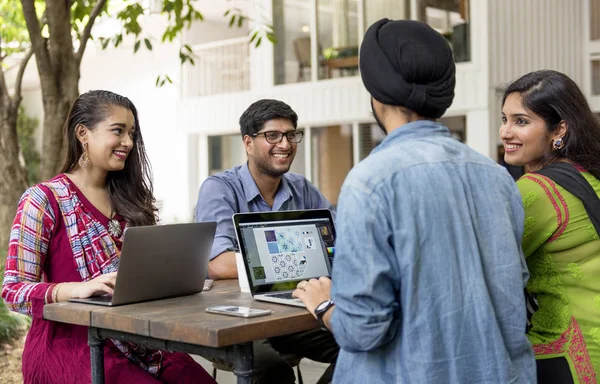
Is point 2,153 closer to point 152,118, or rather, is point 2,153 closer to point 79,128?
point 79,128

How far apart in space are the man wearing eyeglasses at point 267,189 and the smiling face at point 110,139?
0.64m

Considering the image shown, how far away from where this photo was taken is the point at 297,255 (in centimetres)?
310

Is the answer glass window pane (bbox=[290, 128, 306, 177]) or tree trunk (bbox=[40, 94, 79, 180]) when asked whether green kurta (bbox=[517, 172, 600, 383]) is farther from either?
glass window pane (bbox=[290, 128, 306, 177])

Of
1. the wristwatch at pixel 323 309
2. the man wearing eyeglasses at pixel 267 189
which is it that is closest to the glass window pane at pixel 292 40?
the man wearing eyeglasses at pixel 267 189

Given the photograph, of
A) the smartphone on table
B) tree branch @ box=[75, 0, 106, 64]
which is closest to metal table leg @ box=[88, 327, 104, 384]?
the smartphone on table

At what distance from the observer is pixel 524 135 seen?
110 inches

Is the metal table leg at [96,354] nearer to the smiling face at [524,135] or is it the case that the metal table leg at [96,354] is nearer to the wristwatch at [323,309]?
the wristwatch at [323,309]

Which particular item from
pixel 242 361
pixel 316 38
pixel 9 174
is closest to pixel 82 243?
pixel 242 361

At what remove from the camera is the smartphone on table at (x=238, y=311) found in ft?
8.44

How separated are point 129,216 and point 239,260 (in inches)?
21.8

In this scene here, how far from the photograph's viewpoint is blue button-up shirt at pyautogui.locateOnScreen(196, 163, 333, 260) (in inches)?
152

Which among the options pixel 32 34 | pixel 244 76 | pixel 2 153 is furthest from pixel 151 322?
pixel 244 76

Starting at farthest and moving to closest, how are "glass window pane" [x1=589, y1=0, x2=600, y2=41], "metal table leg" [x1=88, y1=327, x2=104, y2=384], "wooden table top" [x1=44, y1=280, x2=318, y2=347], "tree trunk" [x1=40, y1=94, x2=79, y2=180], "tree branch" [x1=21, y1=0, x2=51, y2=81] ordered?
"glass window pane" [x1=589, y1=0, x2=600, y2=41]
"tree trunk" [x1=40, y1=94, x2=79, y2=180]
"tree branch" [x1=21, y1=0, x2=51, y2=81]
"metal table leg" [x1=88, y1=327, x2=104, y2=384]
"wooden table top" [x1=44, y1=280, x2=318, y2=347]

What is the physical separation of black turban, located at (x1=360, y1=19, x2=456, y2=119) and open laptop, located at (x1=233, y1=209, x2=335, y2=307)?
38.3 inches
